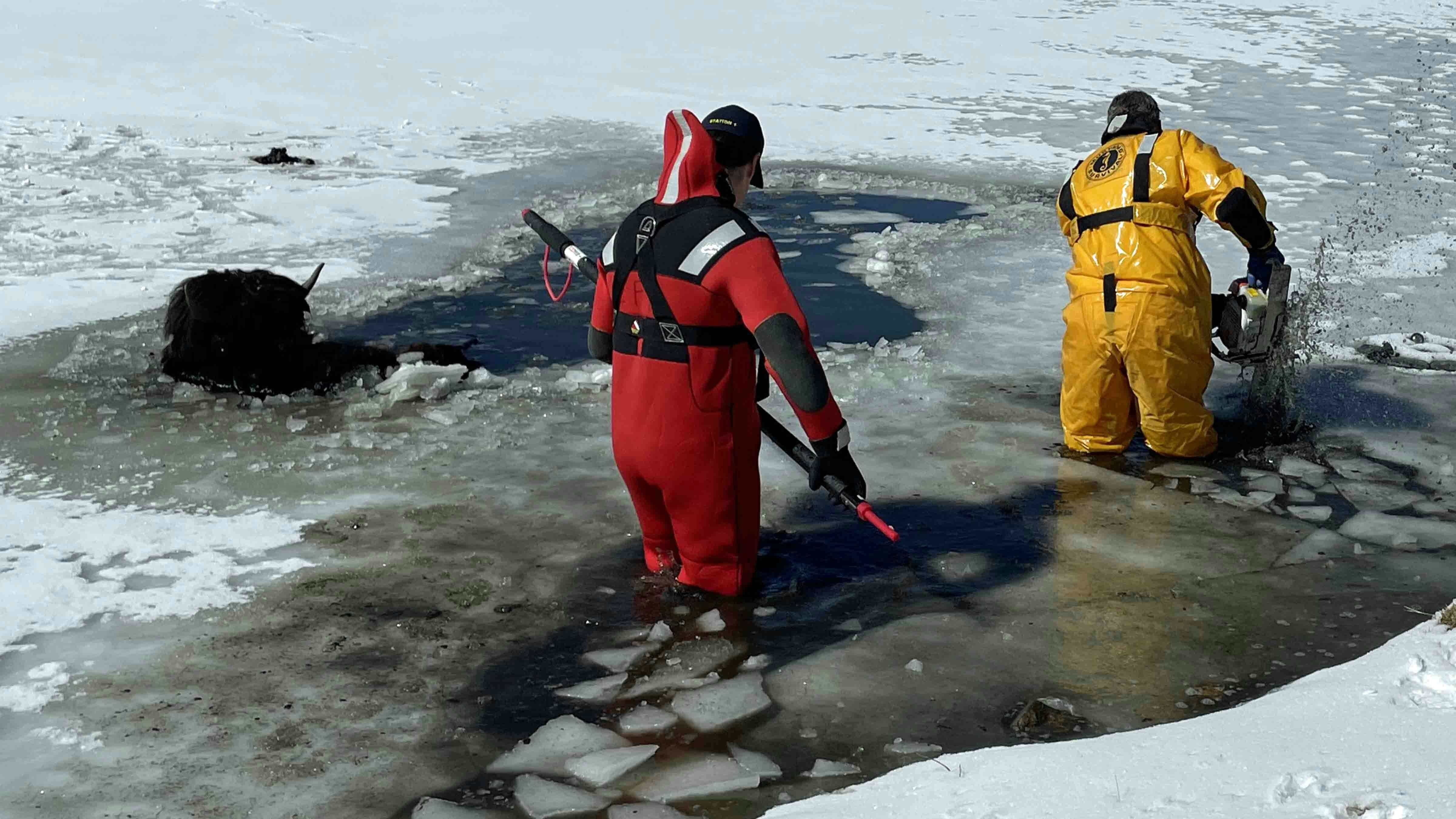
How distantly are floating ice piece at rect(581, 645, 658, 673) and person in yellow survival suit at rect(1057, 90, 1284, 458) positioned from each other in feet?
8.04

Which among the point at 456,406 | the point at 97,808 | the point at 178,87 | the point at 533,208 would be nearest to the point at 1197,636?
the point at 97,808

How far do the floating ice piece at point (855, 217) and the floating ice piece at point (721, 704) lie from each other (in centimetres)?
660

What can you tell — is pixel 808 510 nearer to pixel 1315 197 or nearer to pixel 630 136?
pixel 1315 197

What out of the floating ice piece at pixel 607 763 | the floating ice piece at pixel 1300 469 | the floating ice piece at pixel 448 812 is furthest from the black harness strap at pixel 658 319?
the floating ice piece at pixel 1300 469

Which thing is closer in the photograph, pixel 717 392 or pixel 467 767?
pixel 467 767

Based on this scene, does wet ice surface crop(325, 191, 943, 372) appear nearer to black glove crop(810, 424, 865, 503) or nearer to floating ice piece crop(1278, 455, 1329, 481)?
floating ice piece crop(1278, 455, 1329, 481)

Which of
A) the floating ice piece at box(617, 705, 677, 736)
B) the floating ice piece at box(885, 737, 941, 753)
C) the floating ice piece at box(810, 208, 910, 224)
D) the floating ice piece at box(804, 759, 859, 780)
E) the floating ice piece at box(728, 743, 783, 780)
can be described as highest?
the floating ice piece at box(810, 208, 910, 224)

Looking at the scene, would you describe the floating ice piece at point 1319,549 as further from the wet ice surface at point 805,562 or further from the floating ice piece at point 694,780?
the floating ice piece at point 694,780

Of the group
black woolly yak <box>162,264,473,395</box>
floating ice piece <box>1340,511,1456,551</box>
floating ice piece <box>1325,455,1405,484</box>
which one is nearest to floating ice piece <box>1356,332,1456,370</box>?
floating ice piece <box>1325,455,1405,484</box>

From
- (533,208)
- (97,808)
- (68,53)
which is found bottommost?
(97,808)

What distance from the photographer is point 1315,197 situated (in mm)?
10609

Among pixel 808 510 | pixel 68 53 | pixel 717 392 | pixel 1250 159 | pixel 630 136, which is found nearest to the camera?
pixel 717 392

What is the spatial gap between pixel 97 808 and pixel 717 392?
77.2 inches

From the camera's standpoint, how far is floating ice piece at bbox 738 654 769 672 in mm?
3906
